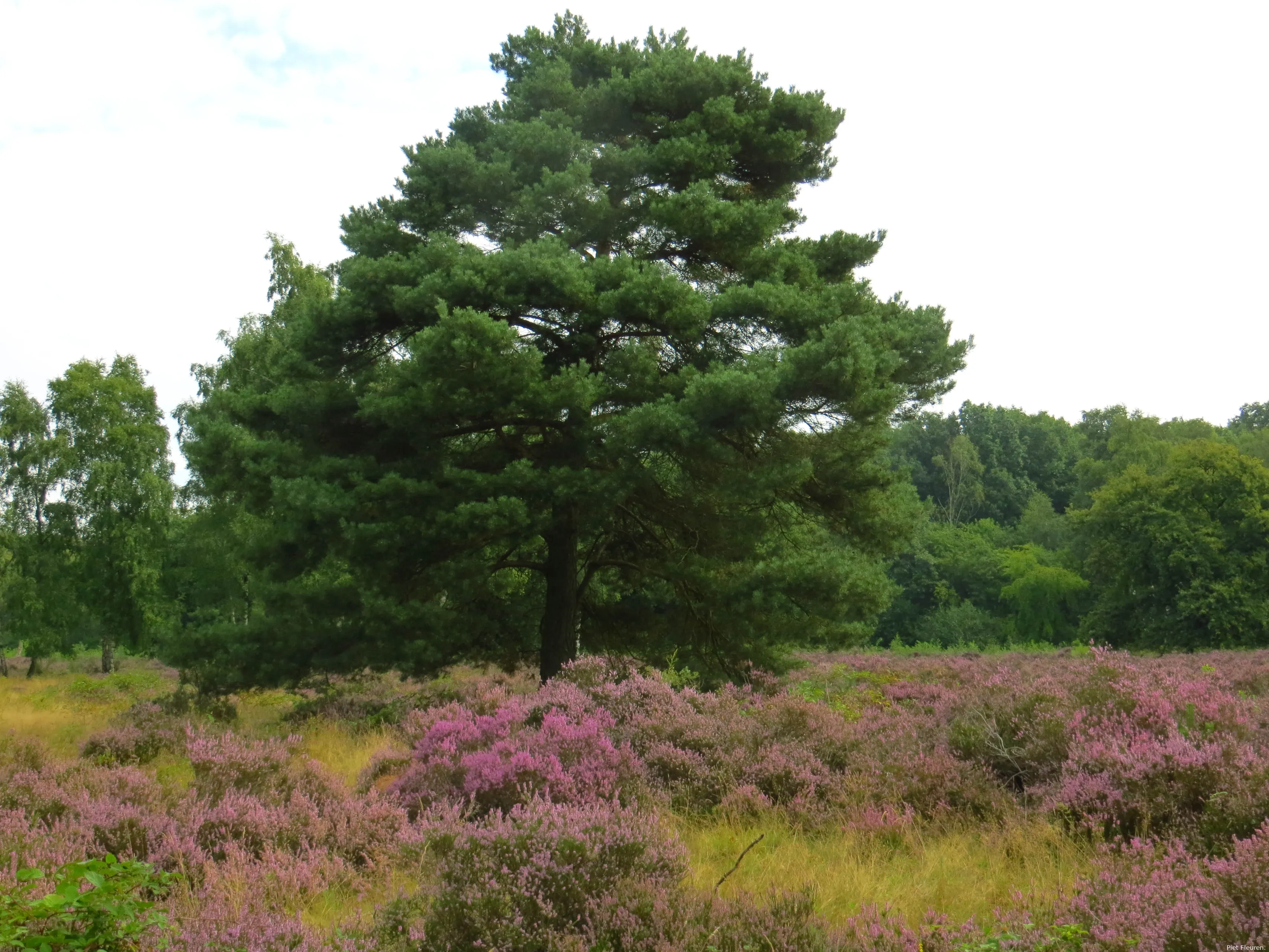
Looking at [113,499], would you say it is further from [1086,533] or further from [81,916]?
[1086,533]

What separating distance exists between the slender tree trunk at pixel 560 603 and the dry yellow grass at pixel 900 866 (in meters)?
6.16

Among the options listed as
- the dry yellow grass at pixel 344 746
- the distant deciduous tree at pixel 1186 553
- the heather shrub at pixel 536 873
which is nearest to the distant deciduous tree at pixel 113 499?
the dry yellow grass at pixel 344 746

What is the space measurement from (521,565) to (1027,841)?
28.3 ft

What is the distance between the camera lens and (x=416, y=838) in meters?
4.93

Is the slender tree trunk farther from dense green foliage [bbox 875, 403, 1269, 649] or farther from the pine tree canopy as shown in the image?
dense green foliage [bbox 875, 403, 1269, 649]

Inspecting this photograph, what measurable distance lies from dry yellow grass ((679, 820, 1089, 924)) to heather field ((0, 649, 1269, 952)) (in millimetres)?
21

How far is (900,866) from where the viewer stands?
5.04 meters

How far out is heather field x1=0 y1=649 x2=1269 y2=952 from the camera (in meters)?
3.54

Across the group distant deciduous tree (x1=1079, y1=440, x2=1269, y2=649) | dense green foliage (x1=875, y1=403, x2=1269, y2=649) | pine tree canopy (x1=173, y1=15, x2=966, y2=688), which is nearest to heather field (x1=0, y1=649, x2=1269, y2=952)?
pine tree canopy (x1=173, y1=15, x2=966, y2=688)

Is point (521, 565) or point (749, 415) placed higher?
point (749, 415)

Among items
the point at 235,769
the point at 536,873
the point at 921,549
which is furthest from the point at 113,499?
the point at 921,549

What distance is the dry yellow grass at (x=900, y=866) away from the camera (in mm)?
4309

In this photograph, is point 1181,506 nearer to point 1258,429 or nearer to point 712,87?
point 1258,429

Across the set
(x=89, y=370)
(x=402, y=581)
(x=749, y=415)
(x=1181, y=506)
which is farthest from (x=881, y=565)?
(x=1181, y=506)
